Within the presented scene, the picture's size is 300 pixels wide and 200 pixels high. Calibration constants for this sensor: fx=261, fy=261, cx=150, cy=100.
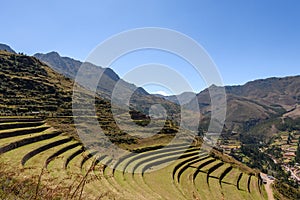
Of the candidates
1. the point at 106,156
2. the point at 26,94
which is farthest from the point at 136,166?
the point at 26,94

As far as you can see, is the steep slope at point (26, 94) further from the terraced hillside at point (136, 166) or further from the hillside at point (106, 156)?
the terraced hillside at point (136, 166)

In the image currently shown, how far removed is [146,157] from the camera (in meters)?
31.8

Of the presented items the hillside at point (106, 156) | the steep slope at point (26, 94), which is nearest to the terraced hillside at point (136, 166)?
the hillside at point (106, 156)

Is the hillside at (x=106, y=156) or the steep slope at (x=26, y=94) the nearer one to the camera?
the hillside at (x=106, y=156)

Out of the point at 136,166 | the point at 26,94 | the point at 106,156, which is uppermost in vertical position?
the point at 26,94

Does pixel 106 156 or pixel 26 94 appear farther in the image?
pixel 26 94

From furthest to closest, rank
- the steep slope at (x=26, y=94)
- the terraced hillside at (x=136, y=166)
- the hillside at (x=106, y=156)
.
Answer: the steep slope at (x=26, y=94), the terraced hillside at (x=136, y=166), the hillside at (x=106, y=156)

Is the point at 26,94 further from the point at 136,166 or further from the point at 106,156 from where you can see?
the point at 136,166

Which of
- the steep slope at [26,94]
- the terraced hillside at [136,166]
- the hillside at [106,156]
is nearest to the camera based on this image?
the hillside at [106,156]

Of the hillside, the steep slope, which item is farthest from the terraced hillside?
the steep slope

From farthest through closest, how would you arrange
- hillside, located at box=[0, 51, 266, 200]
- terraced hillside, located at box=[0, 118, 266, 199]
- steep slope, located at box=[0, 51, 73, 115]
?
steep slope, located at box=[0, 51, 73, 115], terraced hillside, located at box=[0, 118, 266, 199], hillside, located at box=[0, 51, 266, 200]

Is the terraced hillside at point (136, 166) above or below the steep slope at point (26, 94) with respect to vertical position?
below

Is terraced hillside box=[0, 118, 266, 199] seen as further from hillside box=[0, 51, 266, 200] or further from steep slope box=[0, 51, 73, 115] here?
steep slope box=[0, 51, 73, 115]

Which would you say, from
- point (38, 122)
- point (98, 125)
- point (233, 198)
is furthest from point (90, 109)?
point (233, 198)
